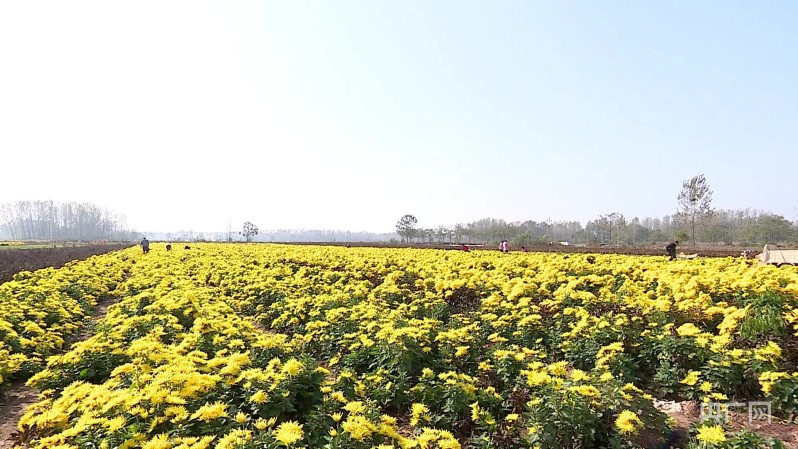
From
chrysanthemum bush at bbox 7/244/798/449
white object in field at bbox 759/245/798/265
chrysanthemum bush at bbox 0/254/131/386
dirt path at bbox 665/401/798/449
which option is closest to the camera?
chrysanthemum bush at bbox 7/244/798/449

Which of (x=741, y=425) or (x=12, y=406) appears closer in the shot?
(x=741, y=425)

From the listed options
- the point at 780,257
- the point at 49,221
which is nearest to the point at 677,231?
the point at 780,257

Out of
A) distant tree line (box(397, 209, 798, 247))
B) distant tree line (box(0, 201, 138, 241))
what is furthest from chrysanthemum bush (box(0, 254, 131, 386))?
distant tree line (box(0, 201, 138, 241))

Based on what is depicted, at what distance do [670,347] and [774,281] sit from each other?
278 cm

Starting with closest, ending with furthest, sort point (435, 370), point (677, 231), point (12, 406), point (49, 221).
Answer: point (12, 406)
point (435, 370)
point (677, 231)
point (49, 221)

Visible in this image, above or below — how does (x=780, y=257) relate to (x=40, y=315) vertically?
above

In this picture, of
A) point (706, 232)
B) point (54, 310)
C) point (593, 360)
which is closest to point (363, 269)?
point (54, 310)

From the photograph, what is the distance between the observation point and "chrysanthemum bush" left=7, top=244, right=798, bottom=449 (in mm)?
3375

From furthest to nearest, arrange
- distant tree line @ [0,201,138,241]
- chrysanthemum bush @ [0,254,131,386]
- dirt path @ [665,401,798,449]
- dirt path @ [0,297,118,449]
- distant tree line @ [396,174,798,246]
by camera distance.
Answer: distant tree line @ [0,201,138,241]
distant tree line @ [396,174,798,246]
chrysanthemum bush @ [0,254,131,386]
dirt path @ [0,297,118,449]
dirt path @ [665,401,798,449]

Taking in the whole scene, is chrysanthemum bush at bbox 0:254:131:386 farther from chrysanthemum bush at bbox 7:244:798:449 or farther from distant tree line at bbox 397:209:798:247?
distant tree line at bbox 397:209:798:247

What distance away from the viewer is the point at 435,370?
5434 mm

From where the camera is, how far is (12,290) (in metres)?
10.3

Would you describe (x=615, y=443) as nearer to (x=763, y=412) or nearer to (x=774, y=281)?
(x=763, y=412)

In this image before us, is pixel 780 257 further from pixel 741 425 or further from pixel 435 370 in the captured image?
pixel 435 370
